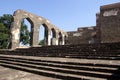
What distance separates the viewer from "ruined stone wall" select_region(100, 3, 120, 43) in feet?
57.2

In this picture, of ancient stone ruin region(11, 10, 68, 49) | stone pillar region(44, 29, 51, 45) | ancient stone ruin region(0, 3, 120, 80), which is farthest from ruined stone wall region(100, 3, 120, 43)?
ancient stone ruin region(0, 3, 120, 80)

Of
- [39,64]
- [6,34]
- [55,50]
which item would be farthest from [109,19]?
[6,34]

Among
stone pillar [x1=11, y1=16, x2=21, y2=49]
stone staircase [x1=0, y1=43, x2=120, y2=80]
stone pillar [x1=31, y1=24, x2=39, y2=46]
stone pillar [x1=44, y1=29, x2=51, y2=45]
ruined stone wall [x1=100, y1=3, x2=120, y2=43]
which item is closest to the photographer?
stone staircase [x1=0, y1=43, x2=120, y2=80]

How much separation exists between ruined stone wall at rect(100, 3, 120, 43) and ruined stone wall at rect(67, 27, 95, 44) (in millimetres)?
5461

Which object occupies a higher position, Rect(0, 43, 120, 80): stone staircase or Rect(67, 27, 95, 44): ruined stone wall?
Rect(67, 27, 95, 44): ruined stone wall

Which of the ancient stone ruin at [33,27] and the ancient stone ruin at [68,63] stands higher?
the ancient stone ruin at [33,27]

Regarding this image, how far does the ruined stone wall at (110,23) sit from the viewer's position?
17.4m

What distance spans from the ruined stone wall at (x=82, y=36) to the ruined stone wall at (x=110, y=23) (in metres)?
5.46

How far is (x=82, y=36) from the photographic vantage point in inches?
966

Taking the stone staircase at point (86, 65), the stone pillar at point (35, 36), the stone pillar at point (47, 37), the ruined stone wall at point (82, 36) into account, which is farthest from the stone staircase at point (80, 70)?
the ruined stone wall at point (82, 36)

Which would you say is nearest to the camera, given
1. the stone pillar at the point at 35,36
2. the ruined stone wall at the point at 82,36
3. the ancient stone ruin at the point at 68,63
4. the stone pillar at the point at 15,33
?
the ancient stone ruin at the point at 68,63

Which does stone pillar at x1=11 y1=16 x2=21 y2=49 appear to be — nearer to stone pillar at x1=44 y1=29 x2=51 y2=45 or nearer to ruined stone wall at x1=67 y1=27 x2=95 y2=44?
stone pillar at x1=44 y1=29 x2=51 y2=45

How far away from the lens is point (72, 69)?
226 inches

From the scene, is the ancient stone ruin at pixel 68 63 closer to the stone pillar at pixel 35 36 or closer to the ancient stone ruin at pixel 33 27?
the ancient stone ruin at pixel 33 27
